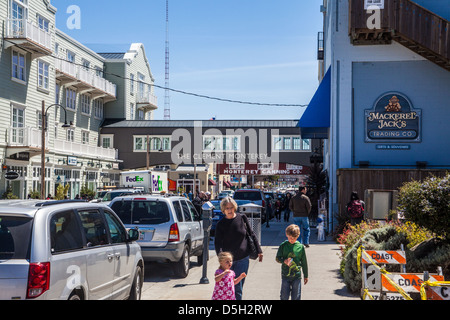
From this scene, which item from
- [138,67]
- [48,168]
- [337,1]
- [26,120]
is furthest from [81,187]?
[337,1]

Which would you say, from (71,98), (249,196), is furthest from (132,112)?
(249,196)

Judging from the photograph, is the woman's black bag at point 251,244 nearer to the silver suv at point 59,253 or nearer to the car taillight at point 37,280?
the silver suv at point 59,253

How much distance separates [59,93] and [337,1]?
87.0 ft

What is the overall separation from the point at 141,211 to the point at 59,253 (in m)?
5.81

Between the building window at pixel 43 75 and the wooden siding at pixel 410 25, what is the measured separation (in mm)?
21274

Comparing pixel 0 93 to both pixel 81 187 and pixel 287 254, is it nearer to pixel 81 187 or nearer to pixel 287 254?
pixel 81 187

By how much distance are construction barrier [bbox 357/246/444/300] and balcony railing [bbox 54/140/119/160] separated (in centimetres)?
3301

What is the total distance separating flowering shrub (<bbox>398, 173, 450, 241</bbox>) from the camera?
8.81 meters

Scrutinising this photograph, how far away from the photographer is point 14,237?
5.70 metres

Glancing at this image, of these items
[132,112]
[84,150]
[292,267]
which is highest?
[132,112]

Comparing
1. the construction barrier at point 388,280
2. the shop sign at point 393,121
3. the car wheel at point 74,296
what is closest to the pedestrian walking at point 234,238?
the construction barrier at point 388,280

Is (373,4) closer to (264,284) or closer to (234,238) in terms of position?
(264,284)

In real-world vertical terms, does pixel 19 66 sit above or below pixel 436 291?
above

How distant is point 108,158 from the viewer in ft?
162
